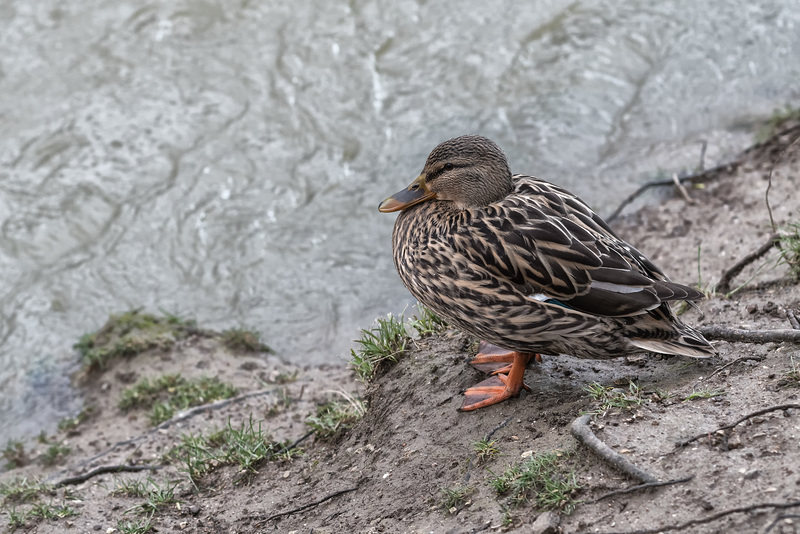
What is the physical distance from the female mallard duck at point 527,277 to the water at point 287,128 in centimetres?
293

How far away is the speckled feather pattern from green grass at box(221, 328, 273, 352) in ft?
10.0

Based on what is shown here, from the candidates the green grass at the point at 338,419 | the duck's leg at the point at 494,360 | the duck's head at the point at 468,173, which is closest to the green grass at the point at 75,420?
the green grass at the point at 338,419

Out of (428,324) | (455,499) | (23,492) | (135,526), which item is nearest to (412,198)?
(428,324)

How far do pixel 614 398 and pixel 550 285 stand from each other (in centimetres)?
58

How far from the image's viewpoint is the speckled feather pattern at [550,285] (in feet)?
12.6

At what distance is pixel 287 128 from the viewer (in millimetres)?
9188

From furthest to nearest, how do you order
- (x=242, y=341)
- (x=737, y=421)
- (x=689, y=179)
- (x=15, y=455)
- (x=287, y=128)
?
(x=287, y=128)
(x=689, y=179)
(x=242, y=341)
(x=15, y=455)
(x=737, y=421)

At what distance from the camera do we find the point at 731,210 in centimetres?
680

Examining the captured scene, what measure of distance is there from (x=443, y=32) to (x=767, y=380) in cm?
744

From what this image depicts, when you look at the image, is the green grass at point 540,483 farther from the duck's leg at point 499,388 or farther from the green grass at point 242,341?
the green grass at point 242,341

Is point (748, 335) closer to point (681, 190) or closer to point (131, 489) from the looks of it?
point (131, 489)

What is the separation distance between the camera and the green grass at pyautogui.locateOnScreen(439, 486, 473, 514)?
3.59m

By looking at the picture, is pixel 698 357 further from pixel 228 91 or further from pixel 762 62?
pixel 228 91

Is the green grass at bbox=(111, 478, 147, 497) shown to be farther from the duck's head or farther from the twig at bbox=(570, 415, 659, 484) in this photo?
the twig at bbox=(570, 415, 659, 484)
